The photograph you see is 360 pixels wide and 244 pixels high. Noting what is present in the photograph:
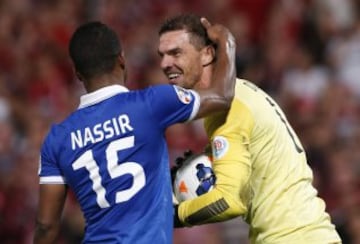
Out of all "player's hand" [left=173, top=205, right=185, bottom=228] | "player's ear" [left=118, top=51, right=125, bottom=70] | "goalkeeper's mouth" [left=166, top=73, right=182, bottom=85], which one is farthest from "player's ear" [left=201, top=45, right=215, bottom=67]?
"player's hand" [left=173, top=205, right=185, bottom=228]

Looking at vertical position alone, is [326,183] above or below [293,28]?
below

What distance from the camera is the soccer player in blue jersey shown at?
6.57 m

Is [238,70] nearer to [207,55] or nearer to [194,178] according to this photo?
[207,55]

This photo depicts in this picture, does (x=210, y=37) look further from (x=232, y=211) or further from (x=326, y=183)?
(x=326, y=183)

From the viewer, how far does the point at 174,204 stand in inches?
277

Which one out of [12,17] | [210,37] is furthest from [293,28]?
[210,37]

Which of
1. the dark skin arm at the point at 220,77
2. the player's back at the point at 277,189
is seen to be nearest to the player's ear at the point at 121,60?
the dark skin arm at the point at 220,77

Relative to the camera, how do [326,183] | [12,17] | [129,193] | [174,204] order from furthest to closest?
[12,17] < [326,183] < [174,204] < [129,193]

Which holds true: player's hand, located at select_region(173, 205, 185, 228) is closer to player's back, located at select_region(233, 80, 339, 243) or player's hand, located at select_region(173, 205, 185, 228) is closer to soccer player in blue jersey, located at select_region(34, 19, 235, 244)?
soccer player in blue jersey, located at select_region(34, 19, 235, 244)

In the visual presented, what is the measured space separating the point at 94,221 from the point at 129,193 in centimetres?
25

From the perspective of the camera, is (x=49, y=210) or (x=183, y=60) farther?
(x=183, y=60)

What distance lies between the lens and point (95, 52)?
6.65m

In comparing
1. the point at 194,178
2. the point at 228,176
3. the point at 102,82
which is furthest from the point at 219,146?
the point at 102,82

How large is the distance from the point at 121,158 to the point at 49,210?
1.58 feet
